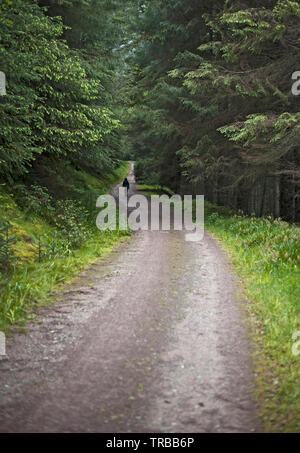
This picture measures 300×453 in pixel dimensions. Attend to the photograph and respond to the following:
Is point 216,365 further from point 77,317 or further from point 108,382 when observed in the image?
point 77,317

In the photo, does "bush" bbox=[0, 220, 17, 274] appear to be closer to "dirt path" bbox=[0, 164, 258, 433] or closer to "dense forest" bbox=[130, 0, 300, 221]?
"dirt path" bbox=[0, 164, 258, 433]

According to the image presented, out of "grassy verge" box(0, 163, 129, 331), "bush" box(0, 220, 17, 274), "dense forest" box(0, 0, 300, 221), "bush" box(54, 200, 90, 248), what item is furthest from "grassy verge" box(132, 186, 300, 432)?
"bush" box(0, 220, 17, 274)

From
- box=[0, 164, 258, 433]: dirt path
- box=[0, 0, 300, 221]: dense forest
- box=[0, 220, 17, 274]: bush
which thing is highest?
box=[0, 0, 300, 221]: dense forest

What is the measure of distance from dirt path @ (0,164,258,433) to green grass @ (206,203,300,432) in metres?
0.23

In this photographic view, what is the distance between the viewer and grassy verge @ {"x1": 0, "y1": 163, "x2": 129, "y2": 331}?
596 centimetres

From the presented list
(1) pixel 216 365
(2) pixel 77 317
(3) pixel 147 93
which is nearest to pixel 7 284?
(2) pixel 77 317

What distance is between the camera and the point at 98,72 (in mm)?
11109

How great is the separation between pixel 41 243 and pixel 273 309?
5725mm

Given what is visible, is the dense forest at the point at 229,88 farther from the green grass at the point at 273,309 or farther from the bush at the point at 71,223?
the bush at the point at 71,223

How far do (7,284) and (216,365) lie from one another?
4.08 m

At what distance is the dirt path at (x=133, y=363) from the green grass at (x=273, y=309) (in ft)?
0.77

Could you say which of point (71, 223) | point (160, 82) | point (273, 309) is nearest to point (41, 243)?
point (71, 223)

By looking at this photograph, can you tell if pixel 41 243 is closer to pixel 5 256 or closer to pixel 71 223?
pixel 5 256

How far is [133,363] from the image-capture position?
13.7ft
